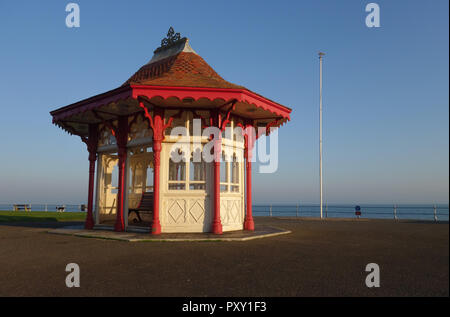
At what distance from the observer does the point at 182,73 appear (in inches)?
476

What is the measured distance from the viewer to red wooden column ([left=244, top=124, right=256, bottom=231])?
12406mm

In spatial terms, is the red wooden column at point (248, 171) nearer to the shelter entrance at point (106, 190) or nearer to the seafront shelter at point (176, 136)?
the seafront shelter at point (176, 136)

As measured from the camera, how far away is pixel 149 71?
45.1ft

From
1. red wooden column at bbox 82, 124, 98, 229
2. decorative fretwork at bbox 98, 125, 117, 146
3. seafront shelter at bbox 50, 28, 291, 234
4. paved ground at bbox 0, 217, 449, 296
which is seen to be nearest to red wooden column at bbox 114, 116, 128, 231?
seafront shelter at bbox 50, 28, 291, 234

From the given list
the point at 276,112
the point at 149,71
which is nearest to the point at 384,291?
the point at 276,112

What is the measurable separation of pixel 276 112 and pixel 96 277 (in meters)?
8.99

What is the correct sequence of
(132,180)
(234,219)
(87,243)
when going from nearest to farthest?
(87,243)
(234,219)
(132,180)

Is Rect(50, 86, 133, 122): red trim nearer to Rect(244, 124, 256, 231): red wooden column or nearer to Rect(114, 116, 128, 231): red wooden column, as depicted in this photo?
Rect(114, 116, 128, 231): red wooden column

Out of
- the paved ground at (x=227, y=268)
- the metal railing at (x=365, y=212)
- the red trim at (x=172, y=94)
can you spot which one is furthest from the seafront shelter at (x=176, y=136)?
the metal railing at (x=365, y=212)

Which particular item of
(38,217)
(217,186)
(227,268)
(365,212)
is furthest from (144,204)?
(365,212)

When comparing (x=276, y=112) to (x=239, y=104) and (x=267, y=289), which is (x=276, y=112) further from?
(x=267, y=289)

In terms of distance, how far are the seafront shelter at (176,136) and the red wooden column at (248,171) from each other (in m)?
0.04

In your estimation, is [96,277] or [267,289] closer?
[267,289]

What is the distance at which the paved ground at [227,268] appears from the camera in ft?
13.9
